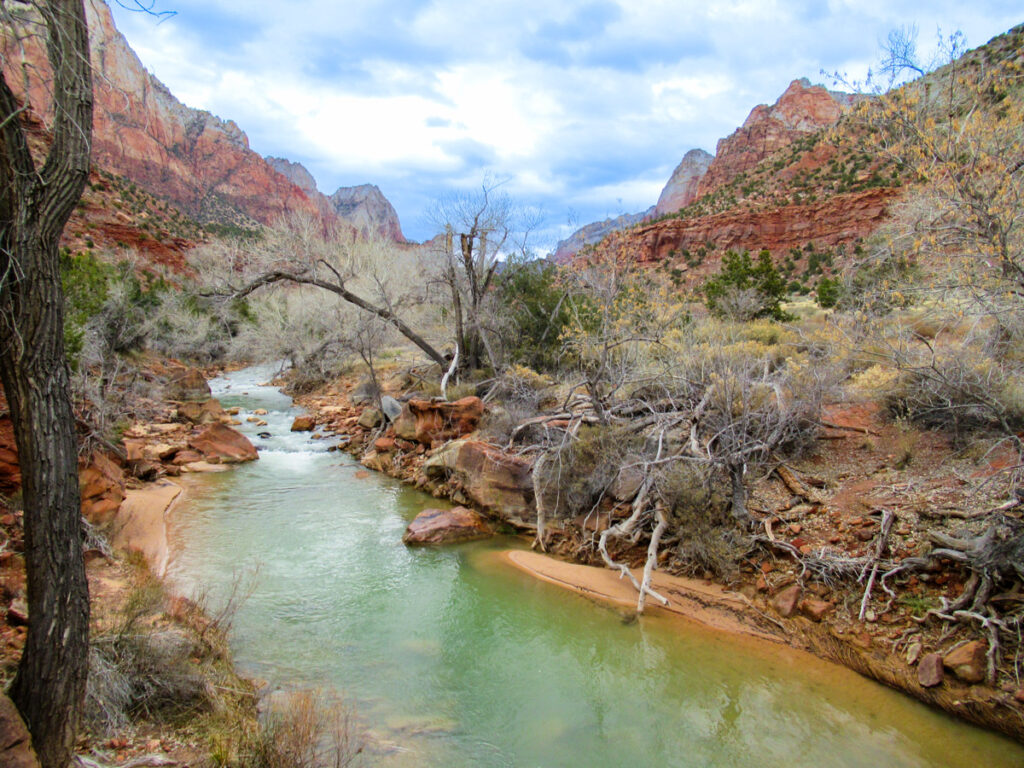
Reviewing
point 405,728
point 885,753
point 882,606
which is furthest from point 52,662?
point 882,606

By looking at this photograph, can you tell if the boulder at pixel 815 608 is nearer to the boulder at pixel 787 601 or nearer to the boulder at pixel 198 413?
the boulder at pixel 787 601

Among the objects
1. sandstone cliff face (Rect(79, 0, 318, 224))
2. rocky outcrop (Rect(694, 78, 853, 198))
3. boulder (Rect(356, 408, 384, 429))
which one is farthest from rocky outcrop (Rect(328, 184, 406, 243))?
boulder (Rect(356, 408, 384, 429))

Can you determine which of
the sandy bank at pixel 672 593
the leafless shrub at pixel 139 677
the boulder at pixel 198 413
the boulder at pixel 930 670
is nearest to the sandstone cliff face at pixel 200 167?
the boulder at pixel 198 413

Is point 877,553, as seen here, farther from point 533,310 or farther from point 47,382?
point 533,310

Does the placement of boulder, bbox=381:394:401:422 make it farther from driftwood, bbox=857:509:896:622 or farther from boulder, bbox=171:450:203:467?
driftwood, bbox=857:509:896:622

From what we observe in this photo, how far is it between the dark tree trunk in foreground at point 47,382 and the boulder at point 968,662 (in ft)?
21.9

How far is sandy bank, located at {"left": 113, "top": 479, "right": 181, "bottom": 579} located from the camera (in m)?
6.88

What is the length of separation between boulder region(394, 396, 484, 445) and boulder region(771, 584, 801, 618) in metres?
7.20

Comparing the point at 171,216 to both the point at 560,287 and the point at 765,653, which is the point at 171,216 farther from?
the point at 765,653

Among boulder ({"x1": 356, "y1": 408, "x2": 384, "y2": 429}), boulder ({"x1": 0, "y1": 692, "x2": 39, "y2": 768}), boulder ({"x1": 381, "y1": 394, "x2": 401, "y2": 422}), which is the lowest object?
boulder ({"x1": 0, "y1": 692, "x2": 39, "y2": 768})

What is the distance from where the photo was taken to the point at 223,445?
39.7 feet

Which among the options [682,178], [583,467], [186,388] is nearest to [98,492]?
[583,467]

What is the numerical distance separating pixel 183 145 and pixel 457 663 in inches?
3934

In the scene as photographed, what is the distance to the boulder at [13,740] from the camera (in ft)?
8.21
